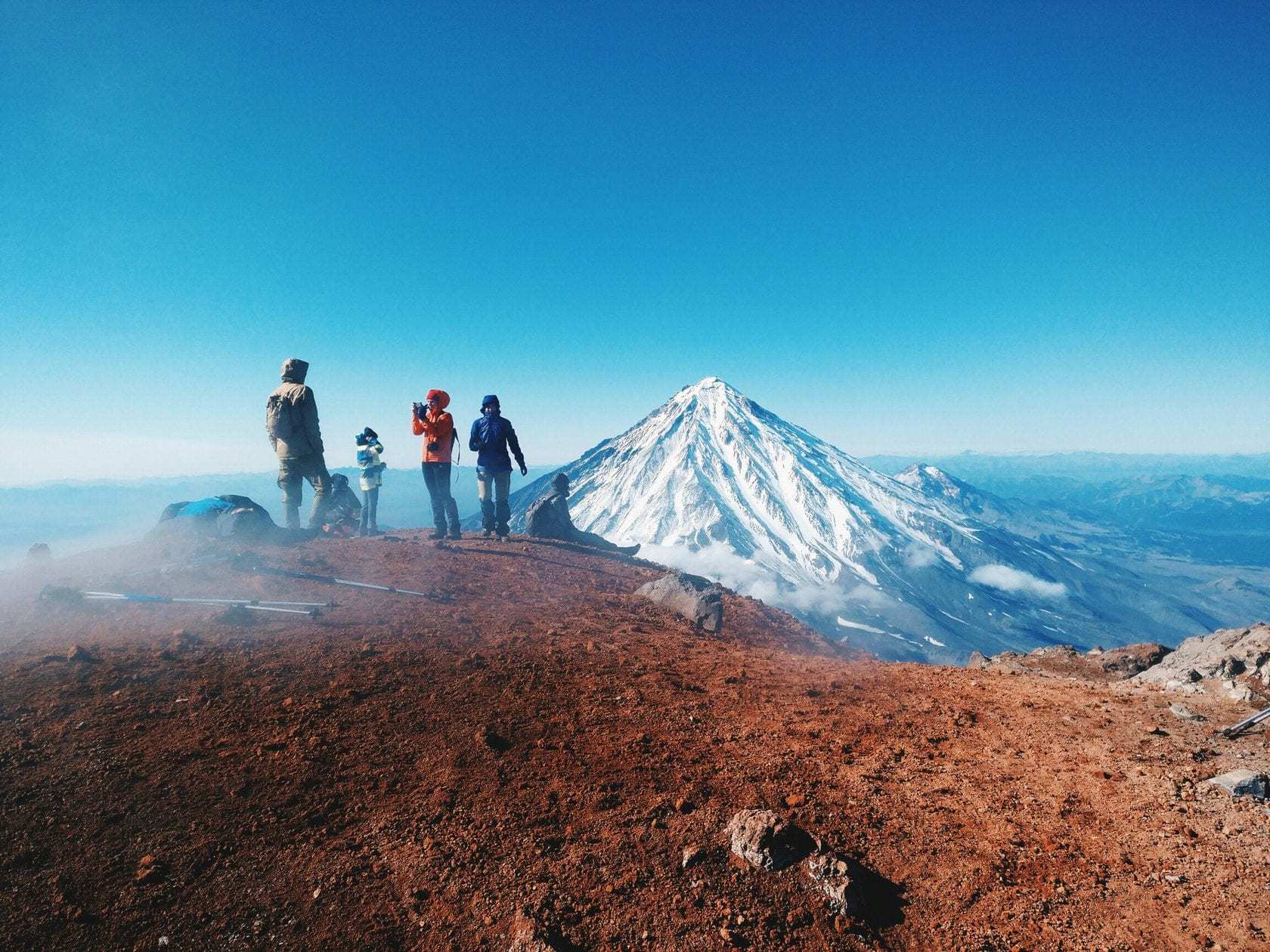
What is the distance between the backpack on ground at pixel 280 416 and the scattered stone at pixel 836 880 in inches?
482

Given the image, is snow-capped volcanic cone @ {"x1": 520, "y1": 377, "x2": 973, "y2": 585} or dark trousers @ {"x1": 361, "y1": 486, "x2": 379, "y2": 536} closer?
dark trousers @ {"x1": 361, "y1": 486, "x2": 379, "y2": 536}

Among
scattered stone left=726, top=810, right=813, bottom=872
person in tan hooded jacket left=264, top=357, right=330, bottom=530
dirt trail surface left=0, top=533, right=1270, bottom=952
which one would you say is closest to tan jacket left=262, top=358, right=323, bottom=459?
person in tan hooded jacket left=264, top=357, right=330, bottom=530

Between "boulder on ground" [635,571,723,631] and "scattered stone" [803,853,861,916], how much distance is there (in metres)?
5.61

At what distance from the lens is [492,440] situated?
1241 cm

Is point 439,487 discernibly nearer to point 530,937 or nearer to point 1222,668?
point 530,937

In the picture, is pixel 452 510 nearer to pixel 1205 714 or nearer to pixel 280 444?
pixel 280 444

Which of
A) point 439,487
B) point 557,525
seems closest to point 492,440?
point 439,487

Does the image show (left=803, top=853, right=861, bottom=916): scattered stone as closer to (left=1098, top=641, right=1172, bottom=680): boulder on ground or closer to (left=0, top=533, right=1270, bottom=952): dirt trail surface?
(left=0, top=533, right=1270, bottom=952): dirt trail surface

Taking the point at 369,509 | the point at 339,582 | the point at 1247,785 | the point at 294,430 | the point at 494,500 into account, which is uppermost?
the point at 294,430

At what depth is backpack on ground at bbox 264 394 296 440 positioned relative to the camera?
11484 millimetres

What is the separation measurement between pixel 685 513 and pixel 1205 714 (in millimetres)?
158725

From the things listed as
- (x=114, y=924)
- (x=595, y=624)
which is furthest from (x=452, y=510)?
(x=114, y=924)

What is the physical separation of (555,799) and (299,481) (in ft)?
35.5

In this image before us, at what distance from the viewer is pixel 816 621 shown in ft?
417
